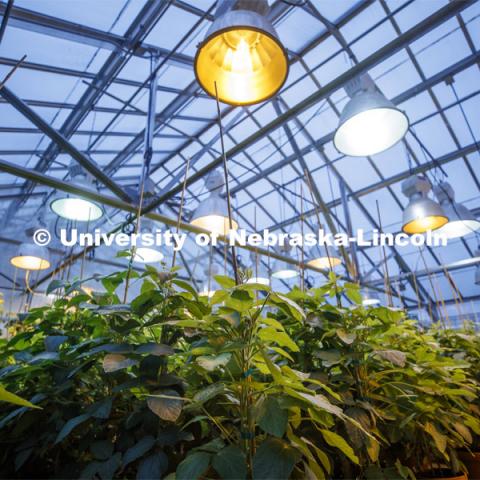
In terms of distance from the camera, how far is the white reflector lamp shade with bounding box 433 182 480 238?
3.03 meters

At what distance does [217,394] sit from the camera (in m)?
0.62

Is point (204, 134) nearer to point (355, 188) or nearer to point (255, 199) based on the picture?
point (255, 199)

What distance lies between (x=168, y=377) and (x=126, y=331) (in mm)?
140

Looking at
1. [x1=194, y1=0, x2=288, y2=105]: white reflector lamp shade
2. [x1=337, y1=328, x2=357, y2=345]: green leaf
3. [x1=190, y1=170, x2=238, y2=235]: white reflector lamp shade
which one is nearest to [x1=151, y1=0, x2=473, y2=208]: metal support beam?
[x1=194, y1=0, x2=288, y2=105]: white reflector lamp shade

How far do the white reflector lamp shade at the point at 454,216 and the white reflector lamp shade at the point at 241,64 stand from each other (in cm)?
242

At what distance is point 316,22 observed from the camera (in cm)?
595

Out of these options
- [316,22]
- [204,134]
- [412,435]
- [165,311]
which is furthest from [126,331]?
[204,134]

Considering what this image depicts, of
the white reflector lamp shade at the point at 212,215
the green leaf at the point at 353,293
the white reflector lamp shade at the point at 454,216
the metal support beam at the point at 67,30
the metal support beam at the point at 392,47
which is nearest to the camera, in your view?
the green leaf at the point at 353,293

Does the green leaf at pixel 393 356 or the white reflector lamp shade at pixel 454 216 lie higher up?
the white reflector lamp shade at pixel 454 216

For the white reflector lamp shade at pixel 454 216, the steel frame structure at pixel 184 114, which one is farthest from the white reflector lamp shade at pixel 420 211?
the steel frame structure at pixel 184 114

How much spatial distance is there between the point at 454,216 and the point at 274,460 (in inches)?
129

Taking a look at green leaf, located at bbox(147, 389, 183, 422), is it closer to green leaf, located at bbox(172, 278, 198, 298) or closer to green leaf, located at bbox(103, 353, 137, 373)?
green leaf, located at bbox(103, 353, 137, 373)

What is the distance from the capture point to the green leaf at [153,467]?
1.69 feet

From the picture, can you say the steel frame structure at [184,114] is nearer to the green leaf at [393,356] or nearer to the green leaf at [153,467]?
the green leaf at [393,356]
